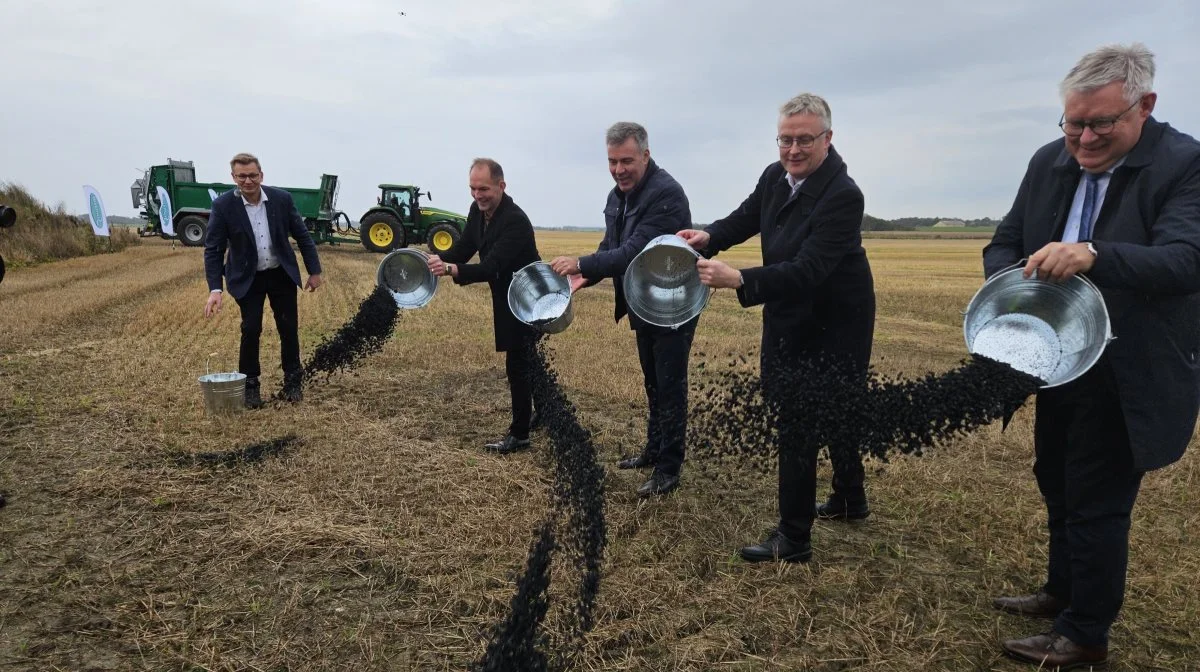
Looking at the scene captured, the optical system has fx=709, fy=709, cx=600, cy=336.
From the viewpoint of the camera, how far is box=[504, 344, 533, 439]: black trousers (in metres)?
4.68

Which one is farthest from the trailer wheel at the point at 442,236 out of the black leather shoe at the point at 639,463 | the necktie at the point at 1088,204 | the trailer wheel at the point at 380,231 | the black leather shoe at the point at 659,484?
the necktie at the point at 1088,204

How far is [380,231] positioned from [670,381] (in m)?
21.8

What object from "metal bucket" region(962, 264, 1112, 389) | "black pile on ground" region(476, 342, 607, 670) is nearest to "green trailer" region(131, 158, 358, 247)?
"black pile on ground" region(476, 342, 607, 670)

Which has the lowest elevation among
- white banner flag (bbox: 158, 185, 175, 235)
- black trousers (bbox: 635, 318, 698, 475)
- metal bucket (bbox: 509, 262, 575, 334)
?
black trousers (bbox: 635, 318, 698, 475)

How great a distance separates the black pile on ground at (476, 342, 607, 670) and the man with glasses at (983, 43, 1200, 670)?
62.2 inches

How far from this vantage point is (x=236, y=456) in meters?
4.43

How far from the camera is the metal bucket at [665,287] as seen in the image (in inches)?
138

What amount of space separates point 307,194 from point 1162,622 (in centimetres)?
2586

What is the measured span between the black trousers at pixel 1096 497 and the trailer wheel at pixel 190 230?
88.5ft

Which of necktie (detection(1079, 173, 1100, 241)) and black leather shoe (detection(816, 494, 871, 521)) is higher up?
necktie (detection(1079, 173, 1100, 241))

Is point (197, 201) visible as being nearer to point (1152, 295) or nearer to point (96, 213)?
point (96, 213)

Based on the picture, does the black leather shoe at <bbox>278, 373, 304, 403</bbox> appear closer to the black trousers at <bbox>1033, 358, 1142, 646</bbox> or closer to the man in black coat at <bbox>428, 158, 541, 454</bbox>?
the man in black coat at <bbox>428, 158, 541, 454</bbox>

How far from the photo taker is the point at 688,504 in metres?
3.87

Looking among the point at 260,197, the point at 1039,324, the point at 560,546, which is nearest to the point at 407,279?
the point at 260,197
